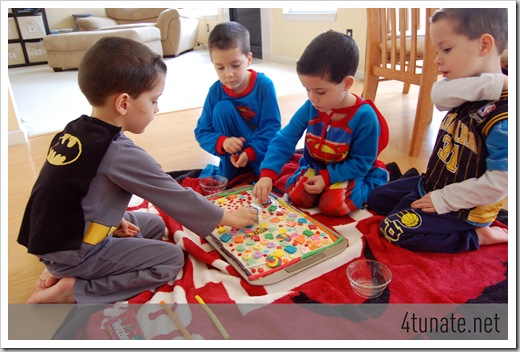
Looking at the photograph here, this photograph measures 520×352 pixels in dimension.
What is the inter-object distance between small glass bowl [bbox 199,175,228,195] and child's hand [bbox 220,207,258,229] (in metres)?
0.35

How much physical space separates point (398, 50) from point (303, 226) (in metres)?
1.33

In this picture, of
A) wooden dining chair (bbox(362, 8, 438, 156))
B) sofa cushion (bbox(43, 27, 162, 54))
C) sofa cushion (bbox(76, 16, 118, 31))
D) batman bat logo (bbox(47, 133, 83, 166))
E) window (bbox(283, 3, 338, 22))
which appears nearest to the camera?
batman bat logo (bbox(47, 133, 83, 166))

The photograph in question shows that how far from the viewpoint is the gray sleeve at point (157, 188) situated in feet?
2.99

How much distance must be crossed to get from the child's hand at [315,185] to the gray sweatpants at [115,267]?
1.61 ft

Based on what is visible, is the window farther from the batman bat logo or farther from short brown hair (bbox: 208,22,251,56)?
the batman bat logo

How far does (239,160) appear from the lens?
148 cm

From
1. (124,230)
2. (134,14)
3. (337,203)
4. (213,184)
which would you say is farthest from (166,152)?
(134,14)

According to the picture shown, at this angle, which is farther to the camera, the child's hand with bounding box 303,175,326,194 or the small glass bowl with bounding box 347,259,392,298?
the child's hand with bounding box 303,175,326,194

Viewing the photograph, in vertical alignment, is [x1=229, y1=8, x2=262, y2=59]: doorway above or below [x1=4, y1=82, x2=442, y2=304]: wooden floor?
above

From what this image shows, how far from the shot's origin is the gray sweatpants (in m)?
0.95

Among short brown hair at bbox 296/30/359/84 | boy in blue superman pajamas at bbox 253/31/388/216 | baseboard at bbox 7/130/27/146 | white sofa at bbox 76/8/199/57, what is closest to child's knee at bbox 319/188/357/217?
boy in blue superman pajamas at bbox 253/31/388/216

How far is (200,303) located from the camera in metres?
0.93

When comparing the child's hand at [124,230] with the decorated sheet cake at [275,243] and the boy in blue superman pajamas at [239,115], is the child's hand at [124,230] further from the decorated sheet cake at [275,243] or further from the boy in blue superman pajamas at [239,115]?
the boy in blue superman pajamas at [239,115]

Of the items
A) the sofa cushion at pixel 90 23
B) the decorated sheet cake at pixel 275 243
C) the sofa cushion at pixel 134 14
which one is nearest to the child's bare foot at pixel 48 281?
the decorated sheet cake at pixel 275 243
